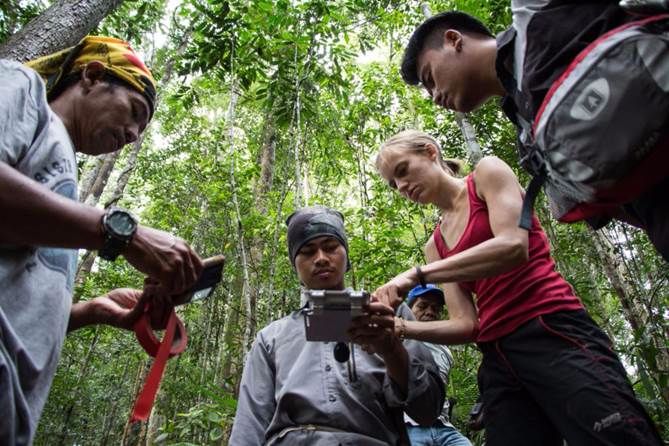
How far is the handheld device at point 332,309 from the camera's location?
1.73m

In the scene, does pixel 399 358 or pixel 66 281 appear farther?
pixel 399 358

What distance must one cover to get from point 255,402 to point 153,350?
2.69 feet

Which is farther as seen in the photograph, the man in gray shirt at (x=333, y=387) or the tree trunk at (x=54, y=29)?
the tree trunk at (x=54, y=29)

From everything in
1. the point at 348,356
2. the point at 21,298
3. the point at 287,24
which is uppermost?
the point at 287,24

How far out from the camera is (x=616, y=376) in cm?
151

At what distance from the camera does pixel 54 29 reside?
9.27 feet

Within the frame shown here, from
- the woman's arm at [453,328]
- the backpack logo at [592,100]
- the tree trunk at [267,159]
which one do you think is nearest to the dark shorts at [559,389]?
the woman's arm at [453,328]

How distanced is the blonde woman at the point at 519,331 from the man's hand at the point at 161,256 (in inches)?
36.8

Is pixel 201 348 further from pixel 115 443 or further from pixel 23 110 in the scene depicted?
pixel 23 110

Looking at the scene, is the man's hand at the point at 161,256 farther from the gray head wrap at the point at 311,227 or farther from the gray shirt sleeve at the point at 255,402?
the gray head wrap at the point at 311,227

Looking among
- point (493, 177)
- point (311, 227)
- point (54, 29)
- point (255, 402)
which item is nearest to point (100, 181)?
point (54, 29)

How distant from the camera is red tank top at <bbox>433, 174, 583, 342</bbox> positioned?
1.77 m

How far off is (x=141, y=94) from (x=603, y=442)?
207 cm

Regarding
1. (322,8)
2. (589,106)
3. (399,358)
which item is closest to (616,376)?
(399,358)
